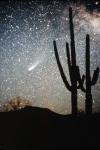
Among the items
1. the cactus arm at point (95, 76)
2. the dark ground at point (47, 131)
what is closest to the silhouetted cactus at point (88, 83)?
the cactus arm at point (95, 76)

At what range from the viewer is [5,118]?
12570mm

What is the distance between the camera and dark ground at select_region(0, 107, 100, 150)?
11328 millimetres

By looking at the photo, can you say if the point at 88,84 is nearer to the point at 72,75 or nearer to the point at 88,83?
the point at 88,83

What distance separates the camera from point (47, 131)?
38.5 feet

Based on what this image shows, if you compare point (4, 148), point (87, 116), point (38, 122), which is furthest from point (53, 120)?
point (4, 148)

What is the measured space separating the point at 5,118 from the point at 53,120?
2007mm

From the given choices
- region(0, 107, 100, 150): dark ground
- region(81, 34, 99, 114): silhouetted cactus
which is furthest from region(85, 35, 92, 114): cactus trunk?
region(0, 107, 100, 150): dark ground

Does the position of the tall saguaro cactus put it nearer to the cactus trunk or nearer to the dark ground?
the cactus trunk

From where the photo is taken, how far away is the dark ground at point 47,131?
11.3 metres

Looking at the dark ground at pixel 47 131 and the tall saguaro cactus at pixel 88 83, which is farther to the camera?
the tall saguaro cactus at pixel 88 83

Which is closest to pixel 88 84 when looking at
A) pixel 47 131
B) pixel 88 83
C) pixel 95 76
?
pixel 88 83

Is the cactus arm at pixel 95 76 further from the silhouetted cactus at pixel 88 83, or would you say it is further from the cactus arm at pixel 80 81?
the cactus arm at pixel 80 81

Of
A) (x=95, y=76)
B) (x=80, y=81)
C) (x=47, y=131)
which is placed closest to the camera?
(x=47, y=131)

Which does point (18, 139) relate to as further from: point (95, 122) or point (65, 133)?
point (95, 122)
